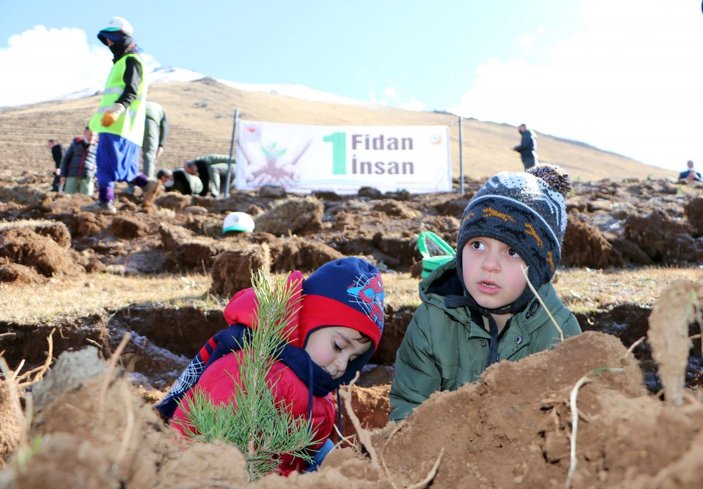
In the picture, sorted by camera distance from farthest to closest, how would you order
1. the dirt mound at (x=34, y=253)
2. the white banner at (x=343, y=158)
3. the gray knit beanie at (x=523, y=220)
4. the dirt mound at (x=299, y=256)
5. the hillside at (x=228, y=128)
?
the hillside at (x=228, y=128) → the white banner at (x=343, y=158) → the dirt mound at (x=299, y=256) → the dirt mound at (x=34, y=253) → the gray knit beanie at (x=523, y=220)

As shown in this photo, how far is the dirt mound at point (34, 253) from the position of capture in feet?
18.9

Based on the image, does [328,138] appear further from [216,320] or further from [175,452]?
[175,452]

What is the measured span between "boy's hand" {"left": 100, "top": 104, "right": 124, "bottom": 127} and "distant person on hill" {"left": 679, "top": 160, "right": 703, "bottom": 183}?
16.1 meters

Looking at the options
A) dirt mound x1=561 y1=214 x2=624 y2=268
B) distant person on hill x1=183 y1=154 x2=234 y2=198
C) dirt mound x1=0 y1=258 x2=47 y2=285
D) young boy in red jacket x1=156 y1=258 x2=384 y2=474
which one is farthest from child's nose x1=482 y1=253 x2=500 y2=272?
distant person on hill x1=183 y1=154 x2=234 y2=198

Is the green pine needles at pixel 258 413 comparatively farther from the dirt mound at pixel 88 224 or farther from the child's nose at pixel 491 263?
the dirt mound at pixel 88 224

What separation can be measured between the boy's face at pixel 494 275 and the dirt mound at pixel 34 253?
4706 millimetres

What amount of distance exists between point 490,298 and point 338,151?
38.2 feet

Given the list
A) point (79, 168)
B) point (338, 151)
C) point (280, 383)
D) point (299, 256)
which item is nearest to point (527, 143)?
point (338, 151)

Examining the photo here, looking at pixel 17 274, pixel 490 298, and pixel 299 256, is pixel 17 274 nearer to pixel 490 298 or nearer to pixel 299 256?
pixel 299 256

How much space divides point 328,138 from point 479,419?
42.6 ft

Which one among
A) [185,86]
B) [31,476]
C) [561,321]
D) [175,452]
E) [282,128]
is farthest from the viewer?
[185,86]

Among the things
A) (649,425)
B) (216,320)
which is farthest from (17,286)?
(649,425)

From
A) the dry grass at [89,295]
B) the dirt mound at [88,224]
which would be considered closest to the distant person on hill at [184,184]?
the dirt mound at [88,224]

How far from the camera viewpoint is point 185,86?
69.4m
